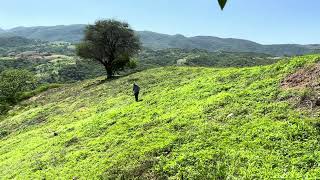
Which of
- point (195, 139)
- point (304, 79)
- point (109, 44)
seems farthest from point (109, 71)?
point (195, 139)

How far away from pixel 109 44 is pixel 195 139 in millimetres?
55399

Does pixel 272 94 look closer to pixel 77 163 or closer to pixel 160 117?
pixel 160 117

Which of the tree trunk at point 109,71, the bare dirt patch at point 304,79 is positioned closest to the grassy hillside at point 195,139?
the bare dirt patch at point 304,79

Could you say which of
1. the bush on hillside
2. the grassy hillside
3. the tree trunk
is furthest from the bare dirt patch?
the bush on hillside

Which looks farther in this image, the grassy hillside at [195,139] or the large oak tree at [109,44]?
the large oak tree at [109,44]

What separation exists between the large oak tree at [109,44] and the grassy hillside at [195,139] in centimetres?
3685

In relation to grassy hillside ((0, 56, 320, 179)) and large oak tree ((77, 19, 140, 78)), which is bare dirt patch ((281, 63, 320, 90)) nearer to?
grassy hillside ((0, 56, 320, 179))

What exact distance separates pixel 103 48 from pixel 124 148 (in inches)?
2067

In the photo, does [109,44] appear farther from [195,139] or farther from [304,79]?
[195,139]

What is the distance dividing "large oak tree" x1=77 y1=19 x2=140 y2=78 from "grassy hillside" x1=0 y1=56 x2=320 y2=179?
3685cm

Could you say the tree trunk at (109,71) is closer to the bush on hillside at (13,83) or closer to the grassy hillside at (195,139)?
the bush on hillside at (13,83)

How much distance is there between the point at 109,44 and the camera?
73.6 meters

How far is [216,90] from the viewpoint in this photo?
99.6 feet

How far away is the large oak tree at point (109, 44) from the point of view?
240 feet
